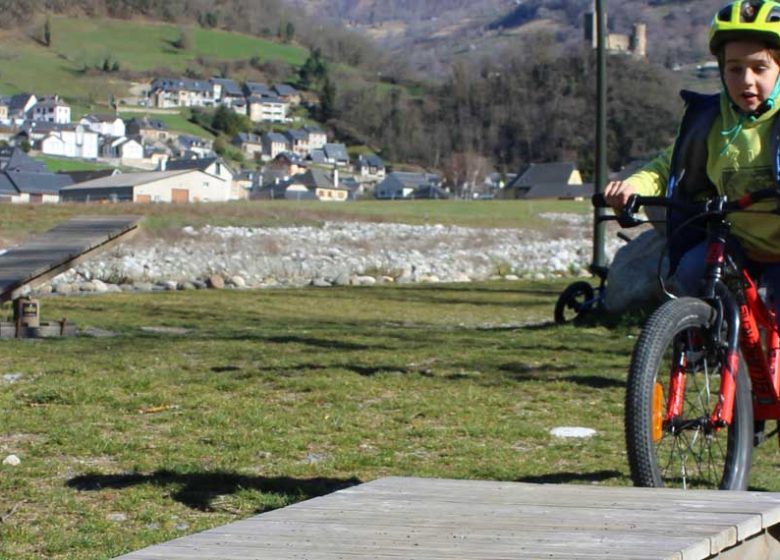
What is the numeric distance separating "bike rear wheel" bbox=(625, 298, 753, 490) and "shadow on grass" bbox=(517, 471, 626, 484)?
601 millimetres

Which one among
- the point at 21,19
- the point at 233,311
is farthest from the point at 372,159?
the point at 233,311

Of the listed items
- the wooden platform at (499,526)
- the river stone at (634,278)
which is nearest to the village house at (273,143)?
the river stone at (634,278)

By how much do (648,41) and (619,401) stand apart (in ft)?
548

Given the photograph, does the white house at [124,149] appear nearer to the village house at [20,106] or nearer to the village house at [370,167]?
the village house at [20,106]

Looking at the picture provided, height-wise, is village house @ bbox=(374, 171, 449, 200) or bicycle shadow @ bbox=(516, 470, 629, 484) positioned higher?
village house @ bbox=(374, 171, 449, 200)

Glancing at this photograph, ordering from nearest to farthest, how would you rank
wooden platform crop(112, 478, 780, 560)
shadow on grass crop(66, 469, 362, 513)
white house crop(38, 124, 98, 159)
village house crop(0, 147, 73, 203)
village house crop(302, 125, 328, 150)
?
wooden platform crop(112, 478, 780, 560) → shadow on grass crop(66, 469, 362, 513) → village house crop(0, 147, 73, 203) → white house crop(38, 124, 98, 159) → village house crop(302, 125, 328, 150)

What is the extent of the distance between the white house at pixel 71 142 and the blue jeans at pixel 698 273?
78.0 meters

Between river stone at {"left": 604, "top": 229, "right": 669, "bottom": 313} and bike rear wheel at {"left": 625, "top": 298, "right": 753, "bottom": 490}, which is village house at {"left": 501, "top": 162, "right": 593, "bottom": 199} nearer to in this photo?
river stone at {"left": 604, "top": 229, "right": 669, "bottom": 313}

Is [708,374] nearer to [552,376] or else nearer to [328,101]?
[552,376]

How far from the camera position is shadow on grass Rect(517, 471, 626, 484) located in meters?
5.18

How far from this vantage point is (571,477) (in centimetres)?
527

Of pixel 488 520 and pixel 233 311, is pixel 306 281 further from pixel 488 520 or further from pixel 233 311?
pixel 488 520

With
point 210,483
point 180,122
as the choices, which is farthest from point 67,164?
point 210,483

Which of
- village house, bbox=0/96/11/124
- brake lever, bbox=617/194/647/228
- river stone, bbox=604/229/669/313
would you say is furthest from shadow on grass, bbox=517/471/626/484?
village house, bbox=0/96/11/124
